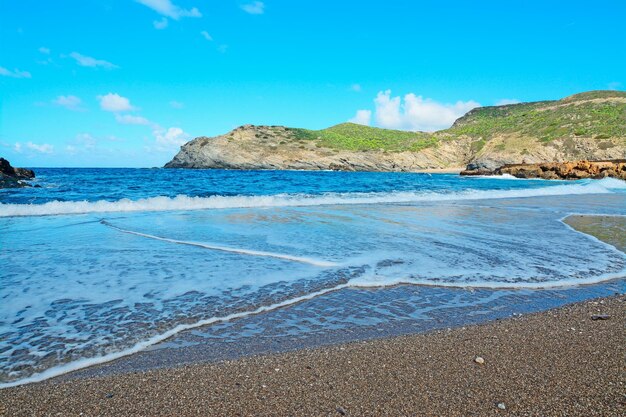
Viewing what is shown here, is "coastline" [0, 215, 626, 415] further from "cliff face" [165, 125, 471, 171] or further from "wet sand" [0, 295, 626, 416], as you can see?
"cliff face" [165, 125, 471, 171]

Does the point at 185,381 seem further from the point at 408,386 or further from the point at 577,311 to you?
the point at 577,311

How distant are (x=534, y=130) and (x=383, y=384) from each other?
9485 centimetres

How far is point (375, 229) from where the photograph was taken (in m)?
10.3

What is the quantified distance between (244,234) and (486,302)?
604 cm

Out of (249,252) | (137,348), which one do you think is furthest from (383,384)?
(249,252)

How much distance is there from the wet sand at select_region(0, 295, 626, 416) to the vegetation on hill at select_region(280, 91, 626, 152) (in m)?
84.5

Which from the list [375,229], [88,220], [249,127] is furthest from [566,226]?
[249,127]

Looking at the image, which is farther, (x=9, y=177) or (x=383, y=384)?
→ (x=9, y=177)

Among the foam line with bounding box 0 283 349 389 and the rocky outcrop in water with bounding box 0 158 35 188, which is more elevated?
the rocky outcrop in water with bounding box 0 158 35 188

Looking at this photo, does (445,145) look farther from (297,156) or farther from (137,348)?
(137,348)

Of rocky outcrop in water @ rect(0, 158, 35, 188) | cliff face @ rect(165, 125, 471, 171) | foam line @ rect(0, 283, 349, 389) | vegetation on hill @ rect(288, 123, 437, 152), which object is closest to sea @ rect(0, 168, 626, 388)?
foam line @ rect(0, 283, 349, 389)

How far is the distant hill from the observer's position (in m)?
73.2

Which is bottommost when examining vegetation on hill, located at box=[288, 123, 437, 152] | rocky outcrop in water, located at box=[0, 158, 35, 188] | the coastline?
the coastline

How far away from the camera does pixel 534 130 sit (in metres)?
83.8
